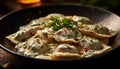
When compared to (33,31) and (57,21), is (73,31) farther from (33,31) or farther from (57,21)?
(33,31)

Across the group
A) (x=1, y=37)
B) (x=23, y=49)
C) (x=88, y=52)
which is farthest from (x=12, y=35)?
(x=88, y=52)

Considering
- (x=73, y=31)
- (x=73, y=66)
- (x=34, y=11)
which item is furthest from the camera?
(x=34, y=11)

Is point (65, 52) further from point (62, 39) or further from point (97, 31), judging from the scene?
point (97, 31)

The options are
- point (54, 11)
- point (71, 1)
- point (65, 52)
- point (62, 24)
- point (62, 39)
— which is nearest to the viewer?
point (65, 52)

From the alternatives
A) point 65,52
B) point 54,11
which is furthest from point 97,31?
point 54,11

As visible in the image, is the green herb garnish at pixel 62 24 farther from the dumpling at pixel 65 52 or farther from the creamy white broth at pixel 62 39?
the dumpling at pixel 65 52

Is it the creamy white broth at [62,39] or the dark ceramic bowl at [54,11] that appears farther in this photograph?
the dark ceramic bowl at [54,11]

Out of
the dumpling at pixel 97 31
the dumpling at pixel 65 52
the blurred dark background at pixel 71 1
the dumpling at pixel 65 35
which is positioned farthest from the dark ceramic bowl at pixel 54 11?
the blurred dark background at pixel 71 1

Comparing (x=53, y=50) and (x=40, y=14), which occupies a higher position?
(x=40, y=14)
